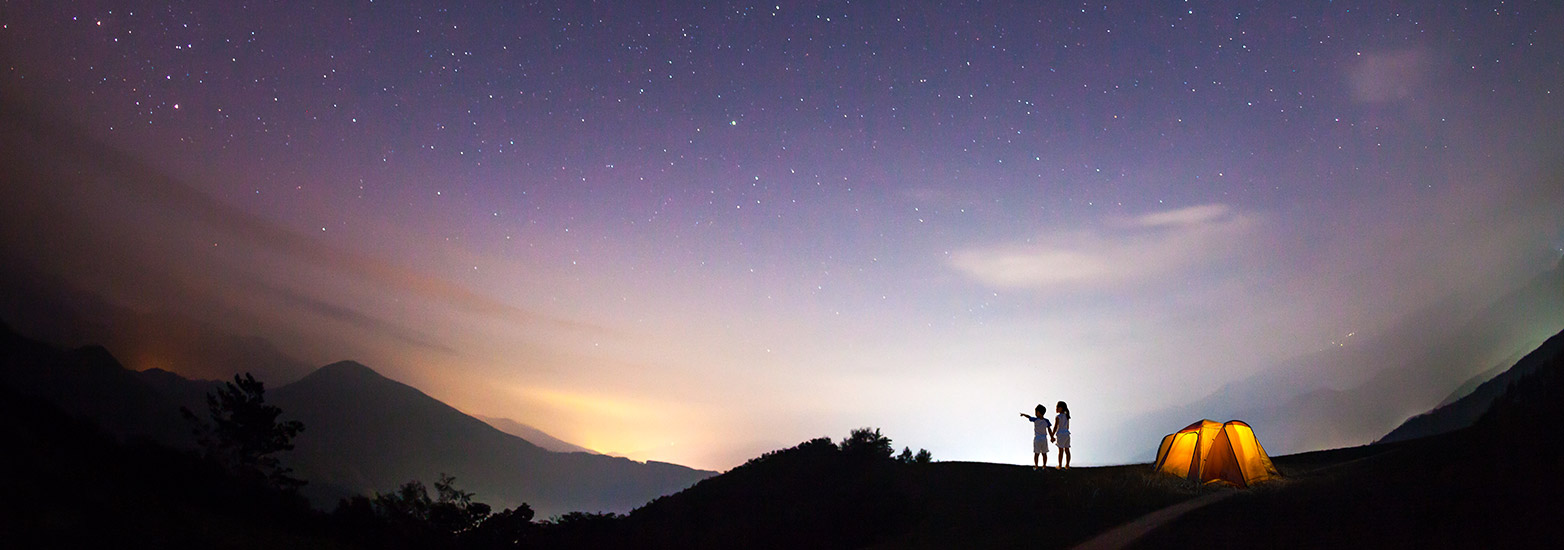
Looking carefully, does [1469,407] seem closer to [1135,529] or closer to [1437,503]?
[1135,529]

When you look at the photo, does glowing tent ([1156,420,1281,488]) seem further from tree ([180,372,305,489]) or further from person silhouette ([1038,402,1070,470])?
tree ([180,372,305,489])

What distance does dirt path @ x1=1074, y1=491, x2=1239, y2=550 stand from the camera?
944cm

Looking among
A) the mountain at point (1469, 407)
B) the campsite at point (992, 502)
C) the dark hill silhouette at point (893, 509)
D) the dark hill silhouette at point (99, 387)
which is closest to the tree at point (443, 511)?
the campsite at point (992, 502)

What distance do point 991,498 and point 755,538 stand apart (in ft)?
18.6

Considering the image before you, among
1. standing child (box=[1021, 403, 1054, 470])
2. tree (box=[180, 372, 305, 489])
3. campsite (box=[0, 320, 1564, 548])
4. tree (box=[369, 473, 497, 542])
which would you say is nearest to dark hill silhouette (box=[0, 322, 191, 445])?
tree (box=[180, 372, 305, 489])

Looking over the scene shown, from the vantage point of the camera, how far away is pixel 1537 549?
6.00 m

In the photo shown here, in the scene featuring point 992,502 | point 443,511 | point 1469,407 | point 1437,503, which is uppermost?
point 1469,407

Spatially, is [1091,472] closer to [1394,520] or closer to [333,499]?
[1394,520]

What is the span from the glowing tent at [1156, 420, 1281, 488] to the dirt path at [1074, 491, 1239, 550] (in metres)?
3.74

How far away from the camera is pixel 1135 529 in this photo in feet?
33.6

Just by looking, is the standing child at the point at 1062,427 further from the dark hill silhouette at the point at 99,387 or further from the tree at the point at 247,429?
the dark hill silhouette at the point at 99,387

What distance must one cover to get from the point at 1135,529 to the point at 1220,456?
23.9 feet

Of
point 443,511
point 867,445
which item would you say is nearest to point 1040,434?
point 867,445

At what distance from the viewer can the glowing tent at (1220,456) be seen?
15.4m
